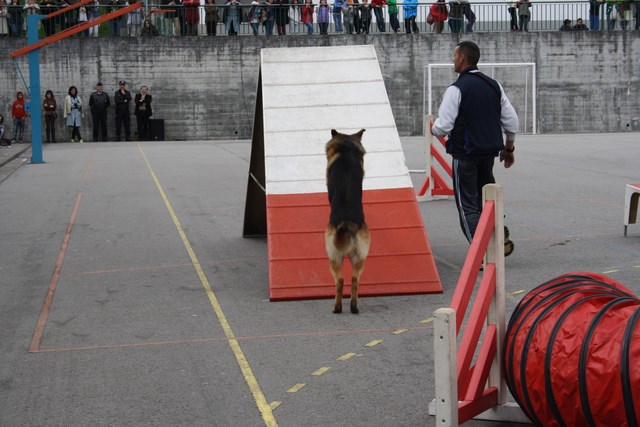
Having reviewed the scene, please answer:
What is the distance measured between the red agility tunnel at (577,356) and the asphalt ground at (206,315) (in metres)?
0.75

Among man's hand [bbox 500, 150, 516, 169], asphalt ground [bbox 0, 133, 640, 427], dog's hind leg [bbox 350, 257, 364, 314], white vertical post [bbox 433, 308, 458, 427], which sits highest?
man's hand [bbox 500, 150, 516, 169]

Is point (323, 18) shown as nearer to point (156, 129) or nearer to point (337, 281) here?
point (156, 129)

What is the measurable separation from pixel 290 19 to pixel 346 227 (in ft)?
109

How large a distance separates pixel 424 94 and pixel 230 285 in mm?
31875

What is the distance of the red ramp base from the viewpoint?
860 cm

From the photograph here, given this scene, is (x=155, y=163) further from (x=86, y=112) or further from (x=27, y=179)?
(x=86, y=112)

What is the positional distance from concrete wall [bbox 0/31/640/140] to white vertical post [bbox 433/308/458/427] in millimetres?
35569

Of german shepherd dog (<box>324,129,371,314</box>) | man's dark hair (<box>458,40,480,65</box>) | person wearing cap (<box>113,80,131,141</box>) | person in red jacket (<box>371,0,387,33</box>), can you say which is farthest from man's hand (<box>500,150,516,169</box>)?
person in red jacket (<box>371,0,387,33</box>)

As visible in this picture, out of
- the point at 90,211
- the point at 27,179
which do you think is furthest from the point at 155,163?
the point at 90,211

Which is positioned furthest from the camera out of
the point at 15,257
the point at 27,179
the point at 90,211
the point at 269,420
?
the point at 27,179

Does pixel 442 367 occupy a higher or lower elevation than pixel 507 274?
higher

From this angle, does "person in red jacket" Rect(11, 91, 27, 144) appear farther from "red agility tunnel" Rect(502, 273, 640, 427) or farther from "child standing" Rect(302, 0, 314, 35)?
"red agility tunnel" Rect(502, 273, 640, 427)

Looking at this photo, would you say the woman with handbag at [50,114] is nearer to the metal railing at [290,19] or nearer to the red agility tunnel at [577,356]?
the metal railing at [290,19]

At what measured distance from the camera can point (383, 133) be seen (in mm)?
10164
